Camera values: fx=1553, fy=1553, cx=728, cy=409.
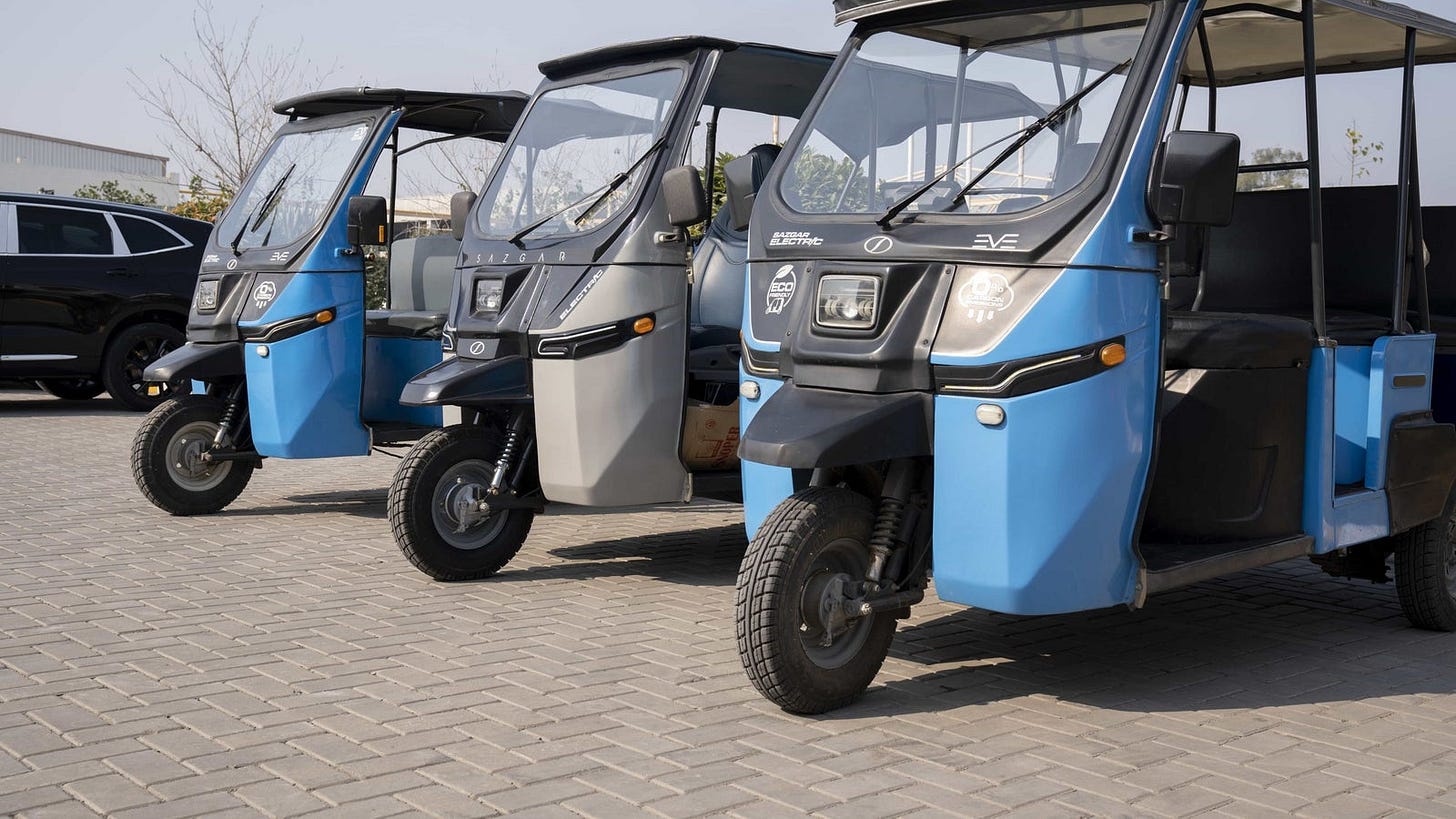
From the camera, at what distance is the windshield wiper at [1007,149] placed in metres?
5.29

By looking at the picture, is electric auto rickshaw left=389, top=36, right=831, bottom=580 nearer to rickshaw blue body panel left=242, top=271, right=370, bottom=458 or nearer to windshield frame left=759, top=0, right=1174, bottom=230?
windshield frame left=759, top=0, right=1174, bottom=230

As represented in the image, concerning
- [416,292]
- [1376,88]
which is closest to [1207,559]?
[1376,88]

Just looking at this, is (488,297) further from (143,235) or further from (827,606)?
(143,235)

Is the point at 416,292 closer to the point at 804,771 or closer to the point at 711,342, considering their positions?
the point at 711,342

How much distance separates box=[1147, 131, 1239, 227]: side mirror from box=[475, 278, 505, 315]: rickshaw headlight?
350 cm

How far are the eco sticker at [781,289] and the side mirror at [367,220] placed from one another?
12.3ft

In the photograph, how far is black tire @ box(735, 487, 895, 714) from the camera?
4.87 meters

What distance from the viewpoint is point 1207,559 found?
5398 mm

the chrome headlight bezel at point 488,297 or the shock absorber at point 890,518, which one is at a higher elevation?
the chrome headlight bezel at point 488,297

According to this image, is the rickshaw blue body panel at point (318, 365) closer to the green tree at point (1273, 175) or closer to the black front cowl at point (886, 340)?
the black front cowl at point (886, 340)

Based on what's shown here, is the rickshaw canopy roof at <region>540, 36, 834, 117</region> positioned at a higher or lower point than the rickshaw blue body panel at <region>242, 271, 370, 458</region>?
higher

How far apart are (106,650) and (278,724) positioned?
1.31 meters

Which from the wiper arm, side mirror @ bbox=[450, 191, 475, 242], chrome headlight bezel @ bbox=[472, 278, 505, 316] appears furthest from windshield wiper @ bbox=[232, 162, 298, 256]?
the wiper arm

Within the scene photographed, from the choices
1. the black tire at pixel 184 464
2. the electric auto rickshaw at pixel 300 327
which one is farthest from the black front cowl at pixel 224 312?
the black tire at pixel 184 464
